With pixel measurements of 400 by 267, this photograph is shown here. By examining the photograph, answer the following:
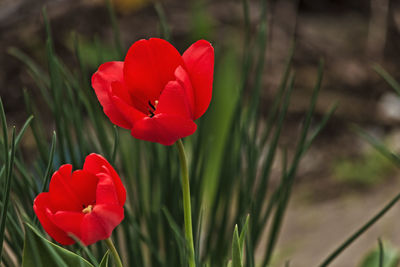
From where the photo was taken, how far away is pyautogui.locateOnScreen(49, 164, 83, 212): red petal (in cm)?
25

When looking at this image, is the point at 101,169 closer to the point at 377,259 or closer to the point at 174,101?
the point at 174,101

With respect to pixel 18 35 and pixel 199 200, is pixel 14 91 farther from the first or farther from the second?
pixel 199 200

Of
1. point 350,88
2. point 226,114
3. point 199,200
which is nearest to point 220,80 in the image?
point 226,114

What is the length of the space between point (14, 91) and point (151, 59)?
135 cm

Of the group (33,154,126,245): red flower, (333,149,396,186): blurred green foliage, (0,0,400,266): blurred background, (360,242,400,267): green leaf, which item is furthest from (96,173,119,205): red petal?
(333,149,396,186): blurred green foliage

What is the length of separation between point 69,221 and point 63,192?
2cm

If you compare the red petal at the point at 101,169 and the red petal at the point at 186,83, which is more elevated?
the red petal at the point at 186,83

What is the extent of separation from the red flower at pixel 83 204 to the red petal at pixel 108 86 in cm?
2

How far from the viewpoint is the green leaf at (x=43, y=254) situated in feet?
0.81

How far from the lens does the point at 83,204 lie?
270 mm

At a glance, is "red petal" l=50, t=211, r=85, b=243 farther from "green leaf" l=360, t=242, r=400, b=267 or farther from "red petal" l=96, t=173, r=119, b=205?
"green leaf" l=360, t=242, r=400, b=267

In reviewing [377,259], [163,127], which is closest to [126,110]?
[163,127]

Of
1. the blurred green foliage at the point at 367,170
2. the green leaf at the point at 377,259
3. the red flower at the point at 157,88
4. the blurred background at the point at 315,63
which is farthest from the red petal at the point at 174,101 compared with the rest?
the blurred green foliage at the point at 367,170

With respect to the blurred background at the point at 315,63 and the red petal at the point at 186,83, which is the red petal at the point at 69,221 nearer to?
the red petal at the point at 186,83
